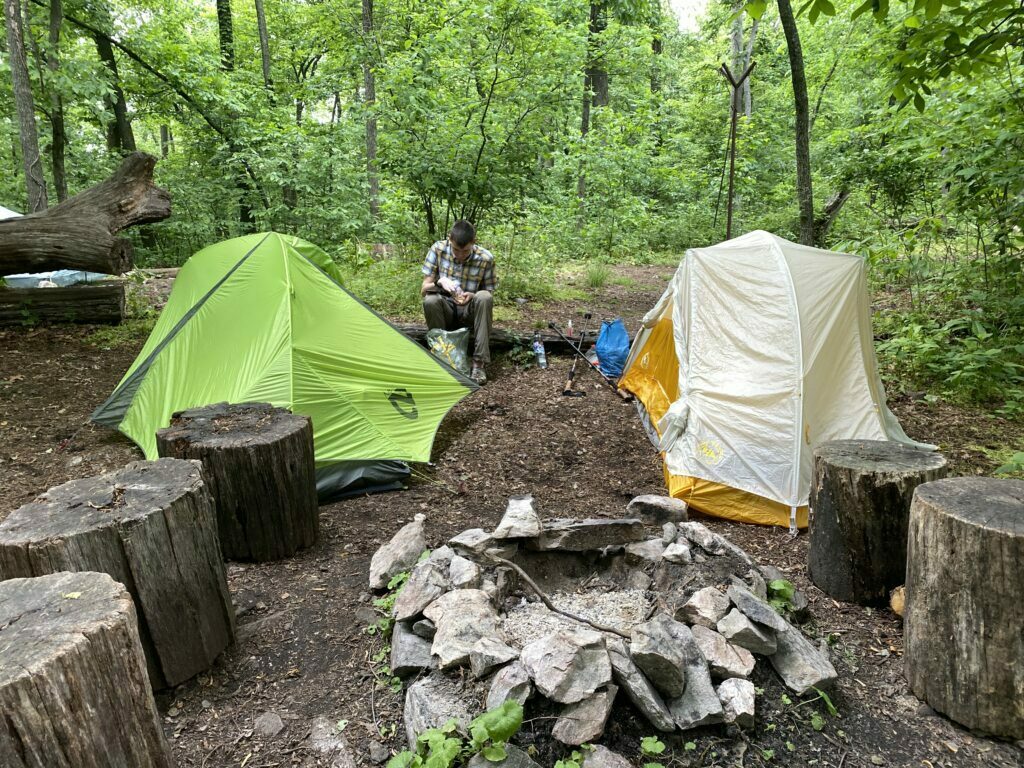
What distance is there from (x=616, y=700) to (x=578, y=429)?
3122 mm

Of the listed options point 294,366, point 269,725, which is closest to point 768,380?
point 294,366

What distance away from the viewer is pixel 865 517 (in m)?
2.78

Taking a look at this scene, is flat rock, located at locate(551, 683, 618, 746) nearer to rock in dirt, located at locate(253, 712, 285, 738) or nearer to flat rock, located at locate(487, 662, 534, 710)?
flat rock, located at locate(487, 662, 534, 710)

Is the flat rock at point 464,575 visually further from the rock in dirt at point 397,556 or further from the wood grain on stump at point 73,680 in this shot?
the wood grain on stump at point 73,680

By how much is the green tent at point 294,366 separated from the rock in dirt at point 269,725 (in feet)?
5.84

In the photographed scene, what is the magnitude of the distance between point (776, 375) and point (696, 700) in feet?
7.71

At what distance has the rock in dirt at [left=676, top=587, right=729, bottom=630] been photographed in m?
2.28

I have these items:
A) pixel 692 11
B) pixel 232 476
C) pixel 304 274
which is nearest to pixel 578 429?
pixel 304 274

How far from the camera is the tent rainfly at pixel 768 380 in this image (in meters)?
3.67

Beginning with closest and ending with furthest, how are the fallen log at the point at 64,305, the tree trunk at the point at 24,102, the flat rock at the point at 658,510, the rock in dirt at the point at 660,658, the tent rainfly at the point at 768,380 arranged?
the rock in dirt at the point at 660,658, the flat rock at the point at 658,510, the tent rainfly at the point at 768,380, the tree trunk at the point at 24,102, the fallen log at the point at 64,305

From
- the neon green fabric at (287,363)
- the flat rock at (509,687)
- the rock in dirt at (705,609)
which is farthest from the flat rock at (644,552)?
the neon green fabric at (287,363)

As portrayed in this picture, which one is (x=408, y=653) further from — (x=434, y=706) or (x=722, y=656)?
(x=722, y=656)

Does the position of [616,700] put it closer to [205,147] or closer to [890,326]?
[890,326]

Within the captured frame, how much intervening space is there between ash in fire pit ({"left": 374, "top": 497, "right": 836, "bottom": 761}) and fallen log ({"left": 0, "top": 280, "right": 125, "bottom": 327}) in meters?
5.75
